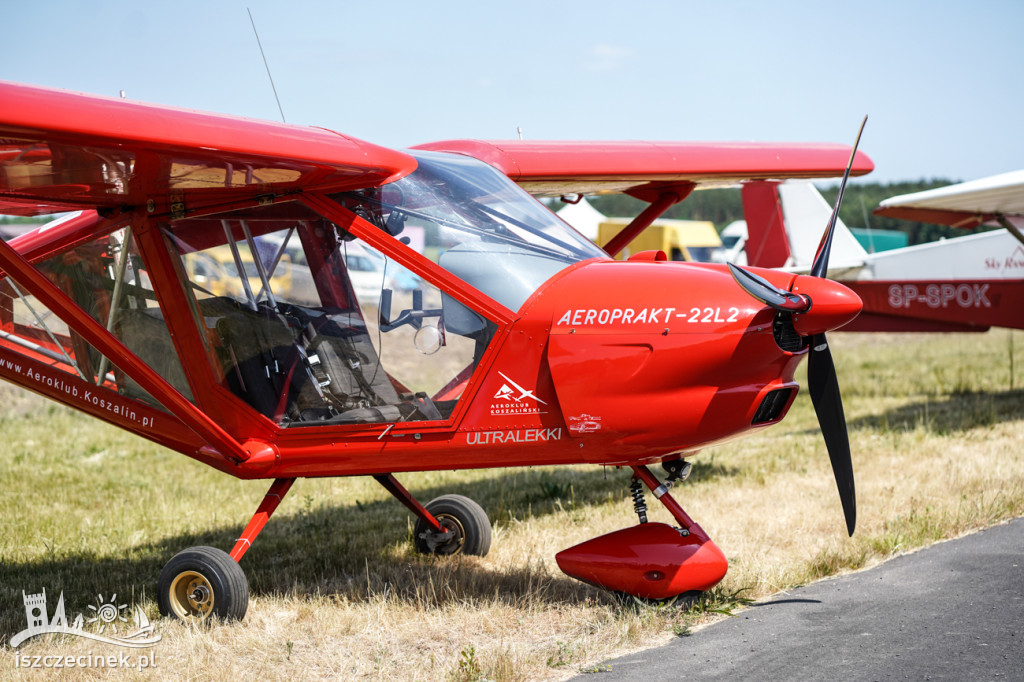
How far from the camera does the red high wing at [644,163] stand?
21.2 feet

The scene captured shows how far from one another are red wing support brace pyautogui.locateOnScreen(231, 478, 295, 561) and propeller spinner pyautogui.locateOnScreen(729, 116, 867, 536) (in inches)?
107

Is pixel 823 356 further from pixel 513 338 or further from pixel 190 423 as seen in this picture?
pixel 190 423

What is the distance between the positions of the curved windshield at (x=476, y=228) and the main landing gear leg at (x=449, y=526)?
1903mm

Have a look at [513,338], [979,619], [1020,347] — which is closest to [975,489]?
[979,619]

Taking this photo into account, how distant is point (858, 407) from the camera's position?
11.8 meters

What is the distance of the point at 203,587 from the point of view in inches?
186

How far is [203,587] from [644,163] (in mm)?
4261

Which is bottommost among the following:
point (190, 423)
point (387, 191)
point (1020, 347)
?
point (1020, 347)

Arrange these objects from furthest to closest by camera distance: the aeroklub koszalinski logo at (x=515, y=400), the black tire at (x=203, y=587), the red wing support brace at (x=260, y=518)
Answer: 1. the red wing support brace at (x=260, y=518)
2. the black tire at (x=203, y=587)
3. the aeroklub koszalinski logo at (x=515, y=400)

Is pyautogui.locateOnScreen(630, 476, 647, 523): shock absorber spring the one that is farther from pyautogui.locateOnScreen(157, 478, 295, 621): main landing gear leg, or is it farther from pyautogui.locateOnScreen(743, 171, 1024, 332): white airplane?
pyautogui.locateOnScreen(743, 171, 1024, 332): white airplane

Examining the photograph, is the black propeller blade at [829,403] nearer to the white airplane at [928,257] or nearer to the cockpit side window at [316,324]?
the cockpit side window at [316,324]

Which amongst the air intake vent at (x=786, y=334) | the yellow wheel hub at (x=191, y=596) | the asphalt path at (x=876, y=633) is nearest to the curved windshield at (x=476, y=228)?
the air intake vent at (x=786, y=334)

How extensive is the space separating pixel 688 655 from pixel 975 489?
12.3 feet

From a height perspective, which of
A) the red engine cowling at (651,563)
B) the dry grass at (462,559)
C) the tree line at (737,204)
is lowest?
the dry grass at (462,559)
